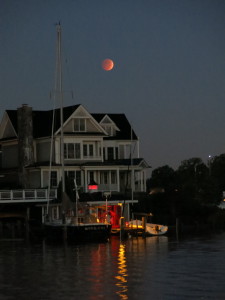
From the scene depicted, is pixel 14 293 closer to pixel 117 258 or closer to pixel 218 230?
pixel 117 258

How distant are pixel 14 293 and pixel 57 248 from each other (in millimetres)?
27841

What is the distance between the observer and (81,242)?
2793 inches

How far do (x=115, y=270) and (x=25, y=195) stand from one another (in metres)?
39.6

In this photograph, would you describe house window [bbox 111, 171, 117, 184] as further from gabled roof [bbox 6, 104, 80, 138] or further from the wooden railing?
the wooden railing

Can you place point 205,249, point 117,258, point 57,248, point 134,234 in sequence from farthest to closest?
point 134,234 → point 57,248 → point 205,249 → point 117,258

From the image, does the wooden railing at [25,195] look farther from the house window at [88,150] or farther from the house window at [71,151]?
the house window at [88,150]

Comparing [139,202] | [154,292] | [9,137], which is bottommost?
[154,292]

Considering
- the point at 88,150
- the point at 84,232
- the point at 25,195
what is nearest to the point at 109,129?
the point at 88,150

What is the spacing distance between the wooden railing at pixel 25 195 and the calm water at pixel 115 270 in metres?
13.7

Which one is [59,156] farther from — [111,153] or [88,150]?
[111,153]

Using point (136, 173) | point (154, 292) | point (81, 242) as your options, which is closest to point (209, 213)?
point (136, 173)

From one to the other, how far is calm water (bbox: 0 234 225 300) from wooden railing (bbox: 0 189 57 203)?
45.1 ft

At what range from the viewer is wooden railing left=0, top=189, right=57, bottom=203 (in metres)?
84.0

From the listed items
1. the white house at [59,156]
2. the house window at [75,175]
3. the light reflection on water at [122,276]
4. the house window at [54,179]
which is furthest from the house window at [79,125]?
the light reflection on water at [122,276]
